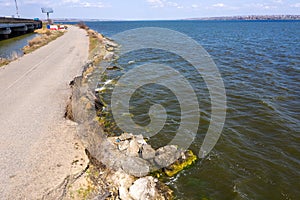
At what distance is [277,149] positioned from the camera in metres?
11.5

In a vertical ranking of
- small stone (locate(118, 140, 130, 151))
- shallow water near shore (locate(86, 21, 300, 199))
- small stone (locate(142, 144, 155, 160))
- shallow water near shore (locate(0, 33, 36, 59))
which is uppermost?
small stone (locate(142, 144, 155, 160))

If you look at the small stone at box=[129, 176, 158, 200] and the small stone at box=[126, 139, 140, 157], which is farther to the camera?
the small stone at box=[126, 139, 140, 157]

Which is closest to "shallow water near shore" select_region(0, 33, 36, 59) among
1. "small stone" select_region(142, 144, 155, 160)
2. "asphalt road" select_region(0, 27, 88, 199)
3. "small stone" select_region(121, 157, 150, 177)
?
"asphalt road" select_region(0, 27, 88, 199)

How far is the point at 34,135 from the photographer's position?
11.4m

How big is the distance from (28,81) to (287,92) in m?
23.0

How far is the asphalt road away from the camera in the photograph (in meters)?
8.47

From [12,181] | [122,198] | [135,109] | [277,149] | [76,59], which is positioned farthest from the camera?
[76,59]

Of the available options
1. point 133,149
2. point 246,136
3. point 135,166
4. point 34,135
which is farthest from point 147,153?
point 246,136

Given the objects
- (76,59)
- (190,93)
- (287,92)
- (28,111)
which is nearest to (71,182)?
(28,111)

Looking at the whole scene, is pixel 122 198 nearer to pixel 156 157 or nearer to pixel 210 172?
pixel 156 157

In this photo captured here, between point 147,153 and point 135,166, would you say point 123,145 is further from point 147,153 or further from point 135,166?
point 135,166

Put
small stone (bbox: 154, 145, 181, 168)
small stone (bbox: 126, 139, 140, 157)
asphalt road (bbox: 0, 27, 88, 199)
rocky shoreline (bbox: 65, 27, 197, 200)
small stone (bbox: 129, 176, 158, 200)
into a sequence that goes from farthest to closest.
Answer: small stone (bbox: 126, 139, 140, 157) < small stone (bbox: 154, 145, 181, 168) < asphalt road (bbox: 0, 27, 88, 199) < rocky shoreline (bbox: 65, 27, 197, 200) < small stone (bbox: 129, 176, 158, 200)

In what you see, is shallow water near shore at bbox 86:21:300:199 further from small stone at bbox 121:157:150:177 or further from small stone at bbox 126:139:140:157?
small stone at bbox 126:139:140:157

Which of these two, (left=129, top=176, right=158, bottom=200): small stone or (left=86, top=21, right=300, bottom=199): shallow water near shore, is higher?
(left=129, top=176, right=158, bottom=200): small stone
